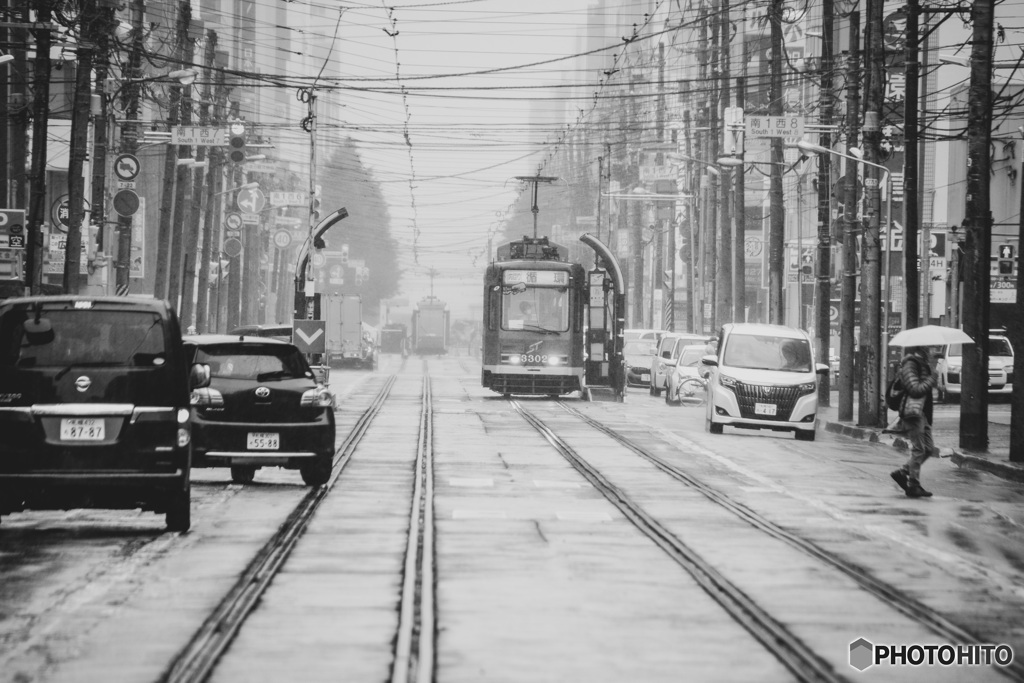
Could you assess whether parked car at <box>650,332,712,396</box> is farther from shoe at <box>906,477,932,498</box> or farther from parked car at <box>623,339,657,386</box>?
shoe at <box>906,477,932,498</box>

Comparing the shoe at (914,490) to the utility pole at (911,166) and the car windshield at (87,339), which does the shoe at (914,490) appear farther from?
the utility pole at (911,166)

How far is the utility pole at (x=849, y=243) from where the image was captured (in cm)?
3312

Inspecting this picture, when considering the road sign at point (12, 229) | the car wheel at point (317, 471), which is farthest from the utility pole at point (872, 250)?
the road sign at point (12, 229)

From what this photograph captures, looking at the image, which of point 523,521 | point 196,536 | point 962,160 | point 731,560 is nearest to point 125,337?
point 196,536

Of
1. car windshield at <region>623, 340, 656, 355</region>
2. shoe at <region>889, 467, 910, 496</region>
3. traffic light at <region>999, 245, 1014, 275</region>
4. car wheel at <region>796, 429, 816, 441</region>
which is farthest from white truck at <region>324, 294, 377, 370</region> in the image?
shoe at <region>889, 467, 910, 496</region>

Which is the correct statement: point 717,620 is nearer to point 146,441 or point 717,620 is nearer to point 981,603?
point 981,603

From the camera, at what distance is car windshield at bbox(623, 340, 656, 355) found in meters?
55.7

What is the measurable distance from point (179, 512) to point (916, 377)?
28.3ft

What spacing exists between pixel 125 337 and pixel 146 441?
0.86m

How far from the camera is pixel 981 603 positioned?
1036 cm

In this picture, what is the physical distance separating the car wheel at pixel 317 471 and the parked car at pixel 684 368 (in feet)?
80.5

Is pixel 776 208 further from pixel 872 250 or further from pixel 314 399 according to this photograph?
pixel 314 399

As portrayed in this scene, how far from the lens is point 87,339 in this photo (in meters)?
12.8

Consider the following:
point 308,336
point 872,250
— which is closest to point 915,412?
point 872,250
